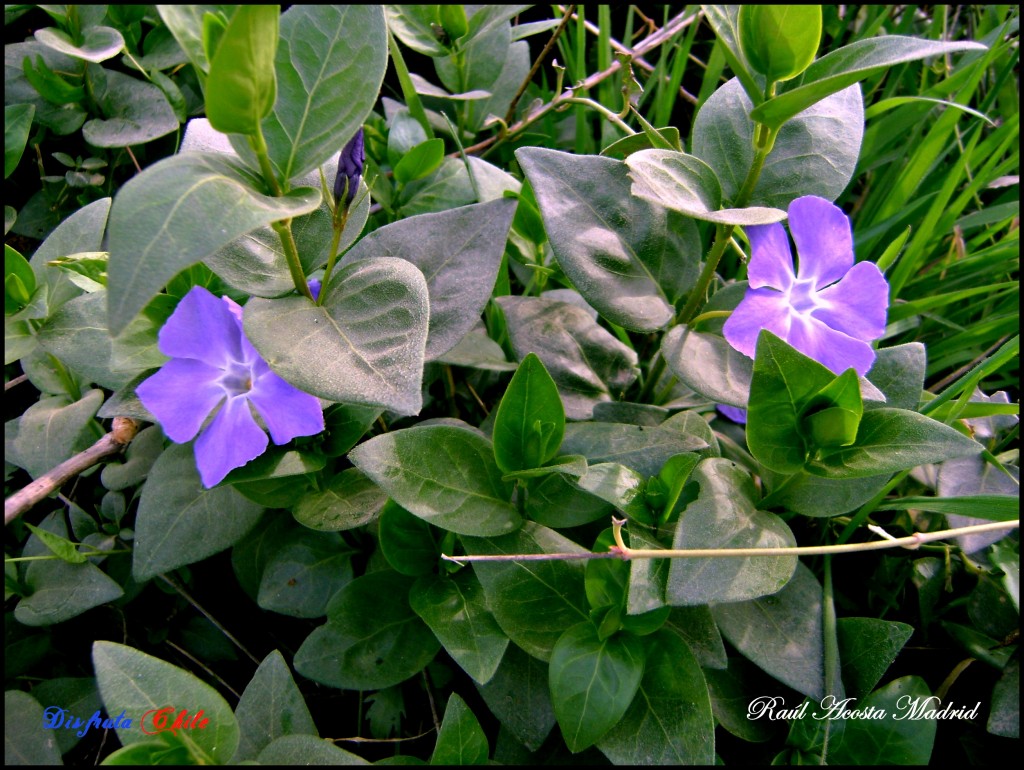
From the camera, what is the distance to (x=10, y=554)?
124 cm

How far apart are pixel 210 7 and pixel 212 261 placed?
276 millimetres

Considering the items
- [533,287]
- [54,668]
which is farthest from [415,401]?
[54,668]

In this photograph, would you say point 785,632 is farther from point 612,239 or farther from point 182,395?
point 182,395

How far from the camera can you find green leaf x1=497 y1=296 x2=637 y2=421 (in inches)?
46.8

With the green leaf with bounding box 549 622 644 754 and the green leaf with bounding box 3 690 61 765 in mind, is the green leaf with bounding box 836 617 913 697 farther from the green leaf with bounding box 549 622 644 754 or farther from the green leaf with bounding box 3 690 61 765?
the green leaf with bounding box 3 690 61 765

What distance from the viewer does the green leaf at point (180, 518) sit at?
1.01 m

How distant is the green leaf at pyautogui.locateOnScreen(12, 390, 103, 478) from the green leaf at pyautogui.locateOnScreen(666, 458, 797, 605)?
913mm

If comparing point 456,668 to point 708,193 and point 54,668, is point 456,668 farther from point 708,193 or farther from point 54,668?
point 708,193

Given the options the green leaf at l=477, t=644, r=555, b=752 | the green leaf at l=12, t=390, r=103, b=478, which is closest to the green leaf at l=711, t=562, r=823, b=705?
the green leaf at l=477, t=644, r=555, b=752

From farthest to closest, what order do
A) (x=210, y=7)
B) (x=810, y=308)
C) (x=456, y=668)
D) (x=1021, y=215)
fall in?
(x=1021, y=215) < (x=456, y=668) < (x=810, y=308) < (x=210, y=7)

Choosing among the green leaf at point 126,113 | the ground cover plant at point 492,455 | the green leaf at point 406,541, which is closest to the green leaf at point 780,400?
the ground cover plant at point 492,455

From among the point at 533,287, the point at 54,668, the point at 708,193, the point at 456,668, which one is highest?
the point at 708,193

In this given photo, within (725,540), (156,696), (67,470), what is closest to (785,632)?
(725,540)

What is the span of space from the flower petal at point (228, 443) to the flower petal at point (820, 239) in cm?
74
